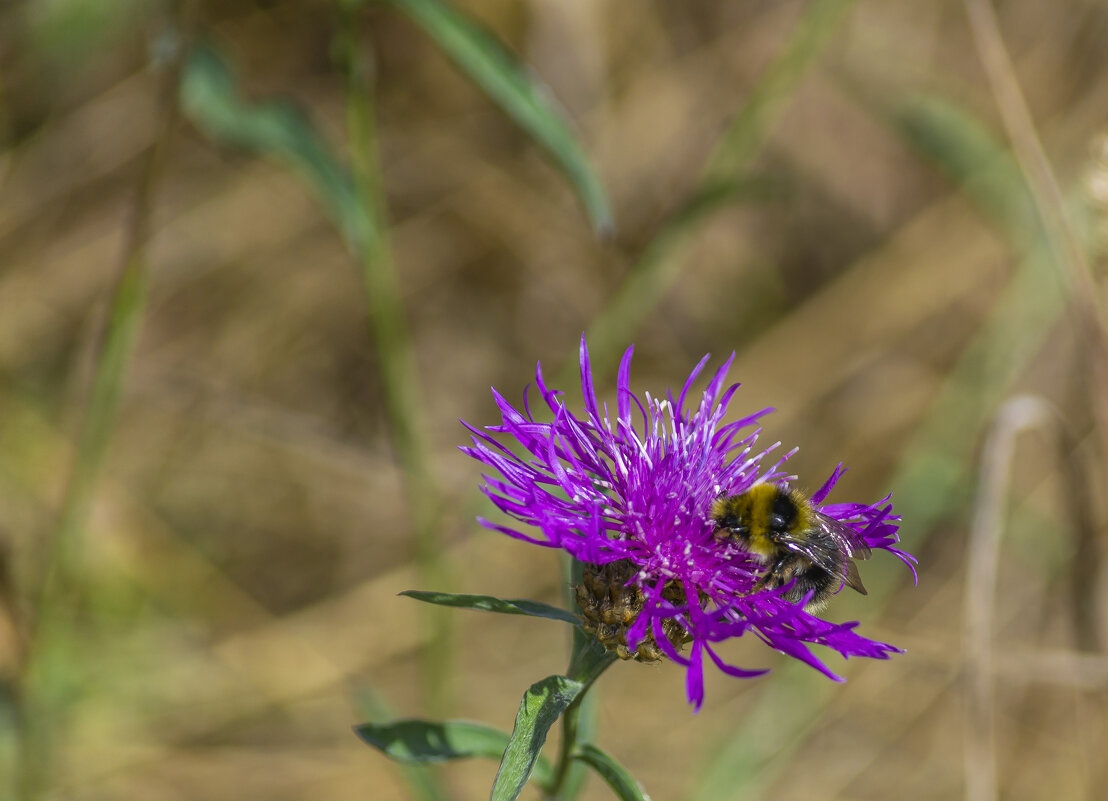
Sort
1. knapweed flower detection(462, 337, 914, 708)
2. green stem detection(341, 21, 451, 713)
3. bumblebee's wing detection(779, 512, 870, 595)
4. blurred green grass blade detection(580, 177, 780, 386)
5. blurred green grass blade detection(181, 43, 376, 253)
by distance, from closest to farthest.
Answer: knapweed flower detection(462, 337, 914, 708) < bumblebee's wing detection(779, 512, 870, 595) < blurred green grass blade detection(181, 43, 376, 253) < green stem detection(341, 21, 451, 713) < blurred green grass blade detection(580, 177, 780, 386)

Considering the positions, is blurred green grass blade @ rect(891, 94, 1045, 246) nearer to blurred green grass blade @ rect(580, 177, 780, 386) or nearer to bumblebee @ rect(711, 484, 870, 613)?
blurred green grass blade @ rect(580, 177, 780, 386)

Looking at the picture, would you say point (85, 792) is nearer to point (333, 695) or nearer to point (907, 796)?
point (333, 695)

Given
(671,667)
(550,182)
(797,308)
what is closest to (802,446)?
(797,308)

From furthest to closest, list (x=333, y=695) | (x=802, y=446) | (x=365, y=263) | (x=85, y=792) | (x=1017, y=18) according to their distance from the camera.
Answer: (x=1017, y=18)
(x=802, y=446)
(x=333, y=695)
(x=85, y=792)
(x=365, y=263)

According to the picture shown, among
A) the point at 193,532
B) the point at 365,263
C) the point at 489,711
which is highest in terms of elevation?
the point at 193,532

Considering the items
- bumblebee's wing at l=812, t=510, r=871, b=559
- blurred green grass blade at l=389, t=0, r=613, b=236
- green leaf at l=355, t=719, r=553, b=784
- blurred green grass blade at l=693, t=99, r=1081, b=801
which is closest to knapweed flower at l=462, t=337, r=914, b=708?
bumblebee's wing at l=812, t=510, r=871, b=559
